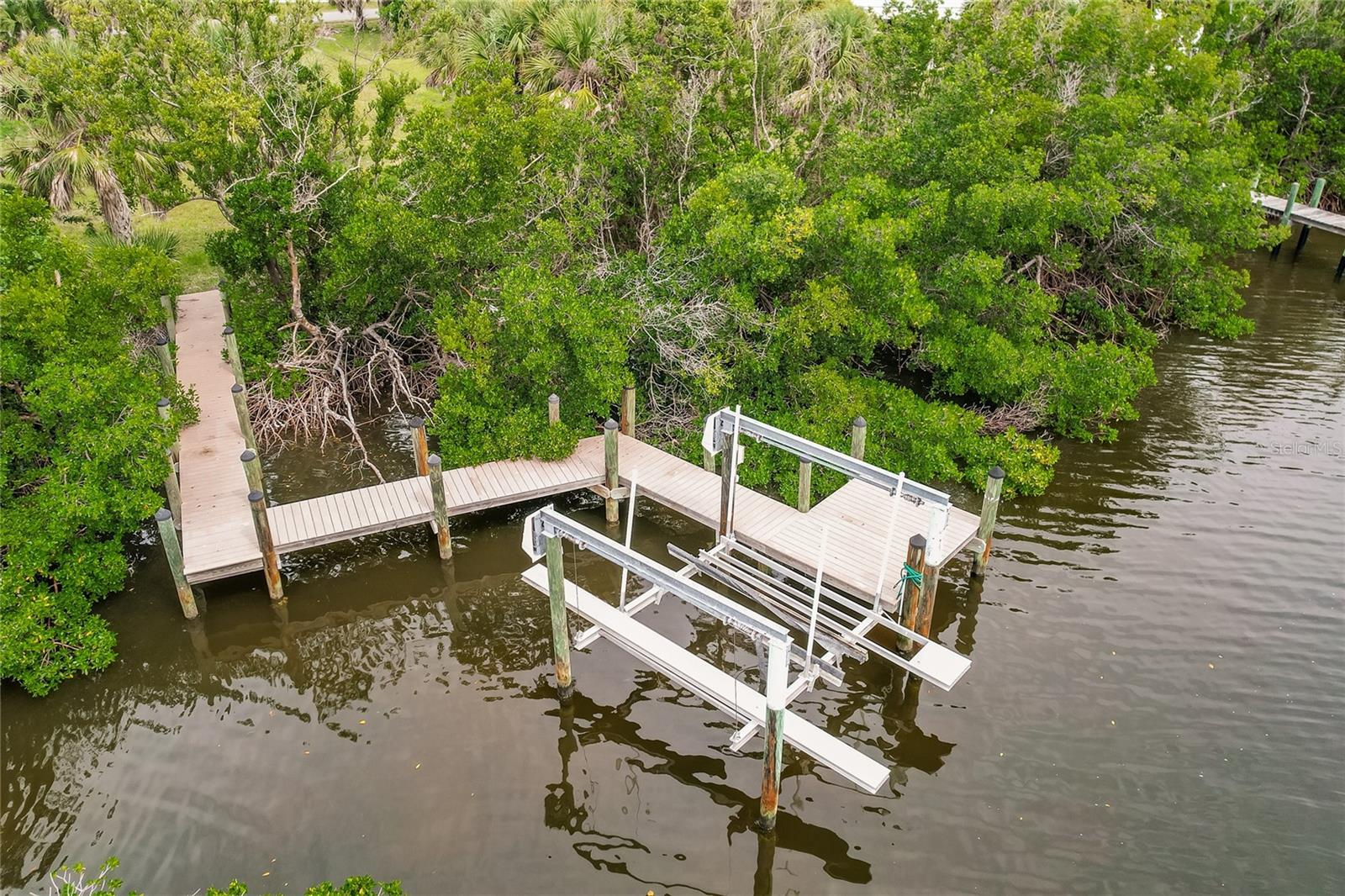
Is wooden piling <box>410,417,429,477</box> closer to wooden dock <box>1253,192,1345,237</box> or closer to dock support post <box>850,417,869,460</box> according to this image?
dock support post <box>850,417,869,460</box>

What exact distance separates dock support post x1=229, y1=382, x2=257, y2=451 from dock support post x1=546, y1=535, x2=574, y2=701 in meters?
7.70

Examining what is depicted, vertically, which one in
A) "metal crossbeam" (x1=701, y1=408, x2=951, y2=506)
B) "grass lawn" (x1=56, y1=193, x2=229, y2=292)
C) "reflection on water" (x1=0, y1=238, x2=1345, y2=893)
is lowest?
"reflection on water" (x1=0, y1=238, x2=1345, y2=893)

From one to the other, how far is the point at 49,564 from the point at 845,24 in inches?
806

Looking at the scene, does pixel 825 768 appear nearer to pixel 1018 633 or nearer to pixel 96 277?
pixel 1018 633

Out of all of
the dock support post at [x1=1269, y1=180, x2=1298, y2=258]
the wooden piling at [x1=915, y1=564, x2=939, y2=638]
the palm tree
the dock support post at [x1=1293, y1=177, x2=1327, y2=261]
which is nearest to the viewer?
the wooden piling at [x1=915, y1=564, x2=939, y2=638]

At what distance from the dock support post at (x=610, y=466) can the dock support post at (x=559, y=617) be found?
332cm

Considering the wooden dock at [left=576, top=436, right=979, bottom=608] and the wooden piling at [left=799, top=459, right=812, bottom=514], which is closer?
the wooden dock at [left=576, top=436, right=979, bottom=608]

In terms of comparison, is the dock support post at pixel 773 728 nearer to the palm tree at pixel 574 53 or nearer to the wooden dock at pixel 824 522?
the wooden dock at pixel 824 522

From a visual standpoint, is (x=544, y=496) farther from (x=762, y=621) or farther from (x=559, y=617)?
(x=762, y=621)

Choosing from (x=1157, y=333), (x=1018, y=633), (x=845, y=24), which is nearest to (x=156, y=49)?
(x=845, y=24)

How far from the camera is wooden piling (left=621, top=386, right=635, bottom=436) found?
51.3ft

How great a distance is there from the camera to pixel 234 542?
12.8m

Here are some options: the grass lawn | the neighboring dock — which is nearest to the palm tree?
the grass lawn

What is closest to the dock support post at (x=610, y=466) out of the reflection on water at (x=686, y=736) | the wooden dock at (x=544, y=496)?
the wooden dock at (x=544, y=496)
